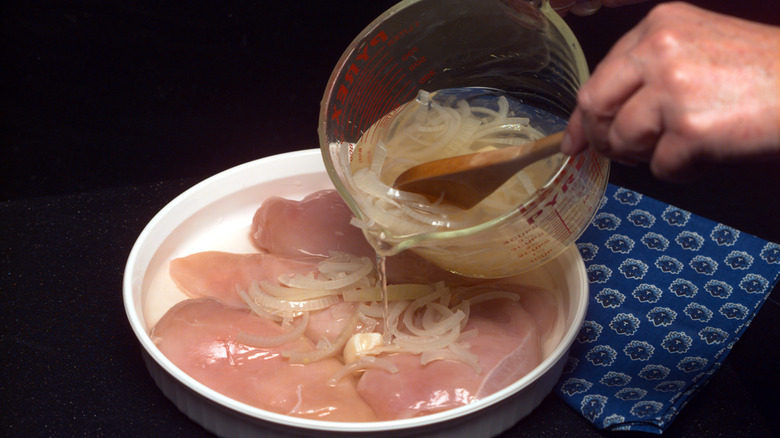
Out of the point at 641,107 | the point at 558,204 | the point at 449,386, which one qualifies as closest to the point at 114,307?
the point at 449,386

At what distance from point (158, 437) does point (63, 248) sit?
707mm

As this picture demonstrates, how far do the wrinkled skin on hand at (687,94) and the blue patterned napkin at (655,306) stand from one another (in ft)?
1.94

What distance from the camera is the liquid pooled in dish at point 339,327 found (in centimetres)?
137

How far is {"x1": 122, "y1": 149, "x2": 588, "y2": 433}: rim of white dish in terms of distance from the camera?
121 centimetres

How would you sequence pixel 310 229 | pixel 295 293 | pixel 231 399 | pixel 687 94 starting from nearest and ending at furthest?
pixel 687 94 → pixel 231 399 → pixel 295 293 → pixel 310 229

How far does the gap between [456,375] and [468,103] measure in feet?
1.91

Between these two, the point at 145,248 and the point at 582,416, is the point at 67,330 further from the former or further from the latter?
the point at 582,416

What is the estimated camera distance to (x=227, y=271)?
168 cm

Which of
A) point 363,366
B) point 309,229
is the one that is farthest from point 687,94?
point 309,229

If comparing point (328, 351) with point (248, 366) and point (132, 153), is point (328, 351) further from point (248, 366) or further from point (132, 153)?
point (132, 153)

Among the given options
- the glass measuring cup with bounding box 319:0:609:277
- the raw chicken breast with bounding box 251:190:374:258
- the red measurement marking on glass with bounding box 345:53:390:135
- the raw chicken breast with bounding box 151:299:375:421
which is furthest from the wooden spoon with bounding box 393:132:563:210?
the raw chicken breast with bounding box 151:299:375:421

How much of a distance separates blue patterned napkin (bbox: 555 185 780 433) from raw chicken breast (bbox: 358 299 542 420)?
15 cm

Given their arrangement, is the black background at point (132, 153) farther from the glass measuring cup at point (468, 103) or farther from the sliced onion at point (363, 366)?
the glass measuring cup at point (468, 103)

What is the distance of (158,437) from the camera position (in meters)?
1.44
